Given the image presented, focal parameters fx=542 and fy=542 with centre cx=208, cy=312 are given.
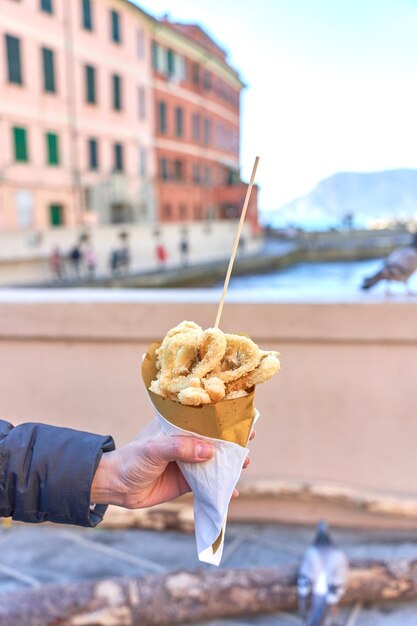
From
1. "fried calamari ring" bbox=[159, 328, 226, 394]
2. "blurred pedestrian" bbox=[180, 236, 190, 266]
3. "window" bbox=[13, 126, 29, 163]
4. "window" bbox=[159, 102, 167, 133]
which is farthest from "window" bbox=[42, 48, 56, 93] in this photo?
"fried calamari ring" bbox=[159, 328, 226, 394]

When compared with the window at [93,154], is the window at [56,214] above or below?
below

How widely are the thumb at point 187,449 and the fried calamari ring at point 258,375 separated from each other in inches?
3.2

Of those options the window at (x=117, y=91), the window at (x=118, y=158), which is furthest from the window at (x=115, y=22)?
the window at (x=118, y=158)

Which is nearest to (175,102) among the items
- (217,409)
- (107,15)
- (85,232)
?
(107,15)

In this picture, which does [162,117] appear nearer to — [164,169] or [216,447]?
[164,169]

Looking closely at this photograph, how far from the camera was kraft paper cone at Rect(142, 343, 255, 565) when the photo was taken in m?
0.74

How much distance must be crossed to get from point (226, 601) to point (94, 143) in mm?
12839

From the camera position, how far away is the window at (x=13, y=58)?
11203 mm

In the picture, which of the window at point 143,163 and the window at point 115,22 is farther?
the window at point 143,163

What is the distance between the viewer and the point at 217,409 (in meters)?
0.72

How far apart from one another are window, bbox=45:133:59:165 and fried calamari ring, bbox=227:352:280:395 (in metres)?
15.7

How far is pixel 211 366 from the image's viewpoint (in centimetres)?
74

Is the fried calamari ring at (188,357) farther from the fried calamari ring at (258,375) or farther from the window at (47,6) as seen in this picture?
the window at (47,6)

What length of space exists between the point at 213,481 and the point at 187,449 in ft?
0.25
